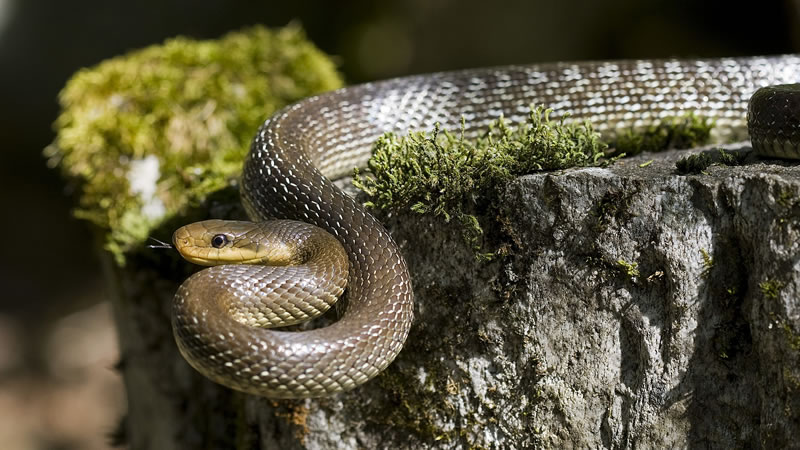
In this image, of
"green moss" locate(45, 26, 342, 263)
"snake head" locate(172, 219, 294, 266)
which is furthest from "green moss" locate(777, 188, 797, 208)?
"green moss" locate(45, 26, 342, 263)

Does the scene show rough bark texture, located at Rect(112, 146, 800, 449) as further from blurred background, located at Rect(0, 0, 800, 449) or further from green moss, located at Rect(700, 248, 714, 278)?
blurred background, located at Rect(0, 0, 800, 449)

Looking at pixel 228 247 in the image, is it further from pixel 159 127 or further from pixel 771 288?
pixel 159 127

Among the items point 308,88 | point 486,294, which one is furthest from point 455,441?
point 308,88

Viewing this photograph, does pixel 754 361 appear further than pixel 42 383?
No

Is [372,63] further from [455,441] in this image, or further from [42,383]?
[455,441]

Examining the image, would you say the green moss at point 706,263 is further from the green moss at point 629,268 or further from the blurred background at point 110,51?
the blurred background at point 110,51

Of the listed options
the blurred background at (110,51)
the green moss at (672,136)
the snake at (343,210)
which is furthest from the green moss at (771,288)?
the blurred background at (110,51)

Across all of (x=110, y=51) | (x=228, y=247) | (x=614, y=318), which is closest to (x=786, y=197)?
(x=614, y=318)
